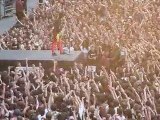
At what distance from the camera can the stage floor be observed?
21828mm

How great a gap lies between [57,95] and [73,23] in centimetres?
922

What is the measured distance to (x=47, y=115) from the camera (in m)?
15.4

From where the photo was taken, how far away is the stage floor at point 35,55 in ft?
71.6

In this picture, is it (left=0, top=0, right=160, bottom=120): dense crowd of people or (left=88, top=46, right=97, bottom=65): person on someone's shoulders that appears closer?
(left=0, top=0, right=160, bottom=120): dense crowd of people

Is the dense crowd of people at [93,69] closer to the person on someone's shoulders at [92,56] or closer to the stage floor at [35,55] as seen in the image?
the person on someone's shoulders at [92,56]

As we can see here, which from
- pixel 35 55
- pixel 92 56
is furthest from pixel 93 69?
pixel 35 55

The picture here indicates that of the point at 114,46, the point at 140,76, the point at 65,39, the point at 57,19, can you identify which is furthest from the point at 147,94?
the point at 57,19

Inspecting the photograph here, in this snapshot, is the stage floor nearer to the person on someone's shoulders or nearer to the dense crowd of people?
the person on someone's shoulders

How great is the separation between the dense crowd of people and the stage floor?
0.47 m

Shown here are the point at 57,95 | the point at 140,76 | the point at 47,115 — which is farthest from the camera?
the point at 140,76

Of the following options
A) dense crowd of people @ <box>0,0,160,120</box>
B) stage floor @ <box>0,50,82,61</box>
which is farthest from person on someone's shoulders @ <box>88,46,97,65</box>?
stage floor @ <box>0,50,82,61</box>

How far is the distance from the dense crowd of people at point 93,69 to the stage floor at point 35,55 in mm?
467

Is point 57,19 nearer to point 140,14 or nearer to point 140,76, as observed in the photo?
point 140,14

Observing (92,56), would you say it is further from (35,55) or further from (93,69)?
(93,69)
